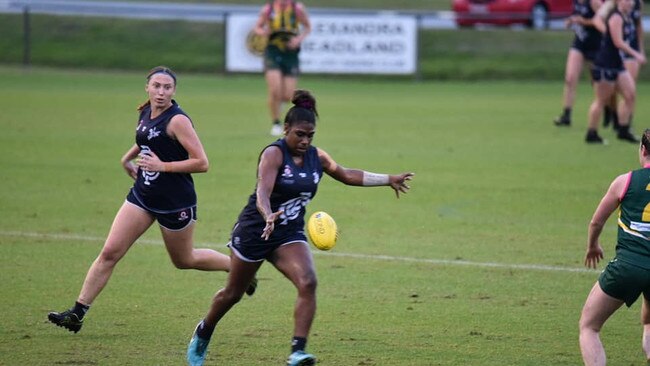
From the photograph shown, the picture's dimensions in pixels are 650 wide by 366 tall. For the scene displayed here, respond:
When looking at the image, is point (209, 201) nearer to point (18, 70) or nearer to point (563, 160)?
point (563, 160)

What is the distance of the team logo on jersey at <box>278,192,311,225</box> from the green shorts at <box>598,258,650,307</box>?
2018 millimetres

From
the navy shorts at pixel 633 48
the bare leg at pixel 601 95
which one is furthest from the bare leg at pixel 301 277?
the navy shorts at pixel 633 48

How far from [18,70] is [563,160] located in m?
19.6

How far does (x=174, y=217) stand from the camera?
8.92 metres

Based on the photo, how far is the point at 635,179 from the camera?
727 cm

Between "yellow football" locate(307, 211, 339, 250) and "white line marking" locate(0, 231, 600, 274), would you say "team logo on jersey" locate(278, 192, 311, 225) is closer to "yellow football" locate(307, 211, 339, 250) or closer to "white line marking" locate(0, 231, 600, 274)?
"yellow football" locate(307, 211, 339, 250)

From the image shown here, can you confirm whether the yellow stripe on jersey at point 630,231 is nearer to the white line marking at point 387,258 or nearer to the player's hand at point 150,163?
the player's hand at point 150,163

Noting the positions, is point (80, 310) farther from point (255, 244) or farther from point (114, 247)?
point (255, 244)

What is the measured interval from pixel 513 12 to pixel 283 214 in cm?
3201

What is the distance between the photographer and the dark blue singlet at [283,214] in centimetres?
776

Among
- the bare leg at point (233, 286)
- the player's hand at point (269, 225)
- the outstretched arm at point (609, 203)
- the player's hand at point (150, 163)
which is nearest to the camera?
the outstretched arm at point (609, 203)

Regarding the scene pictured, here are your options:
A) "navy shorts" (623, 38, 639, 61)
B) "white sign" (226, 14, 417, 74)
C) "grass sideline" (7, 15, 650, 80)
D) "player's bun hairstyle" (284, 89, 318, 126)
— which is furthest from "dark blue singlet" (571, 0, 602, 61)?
"player's bun hairstyle" (284, 89, 318, 126)

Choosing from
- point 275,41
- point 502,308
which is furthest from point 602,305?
point 275,41

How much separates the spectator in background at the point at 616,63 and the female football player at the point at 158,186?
39.1ft
